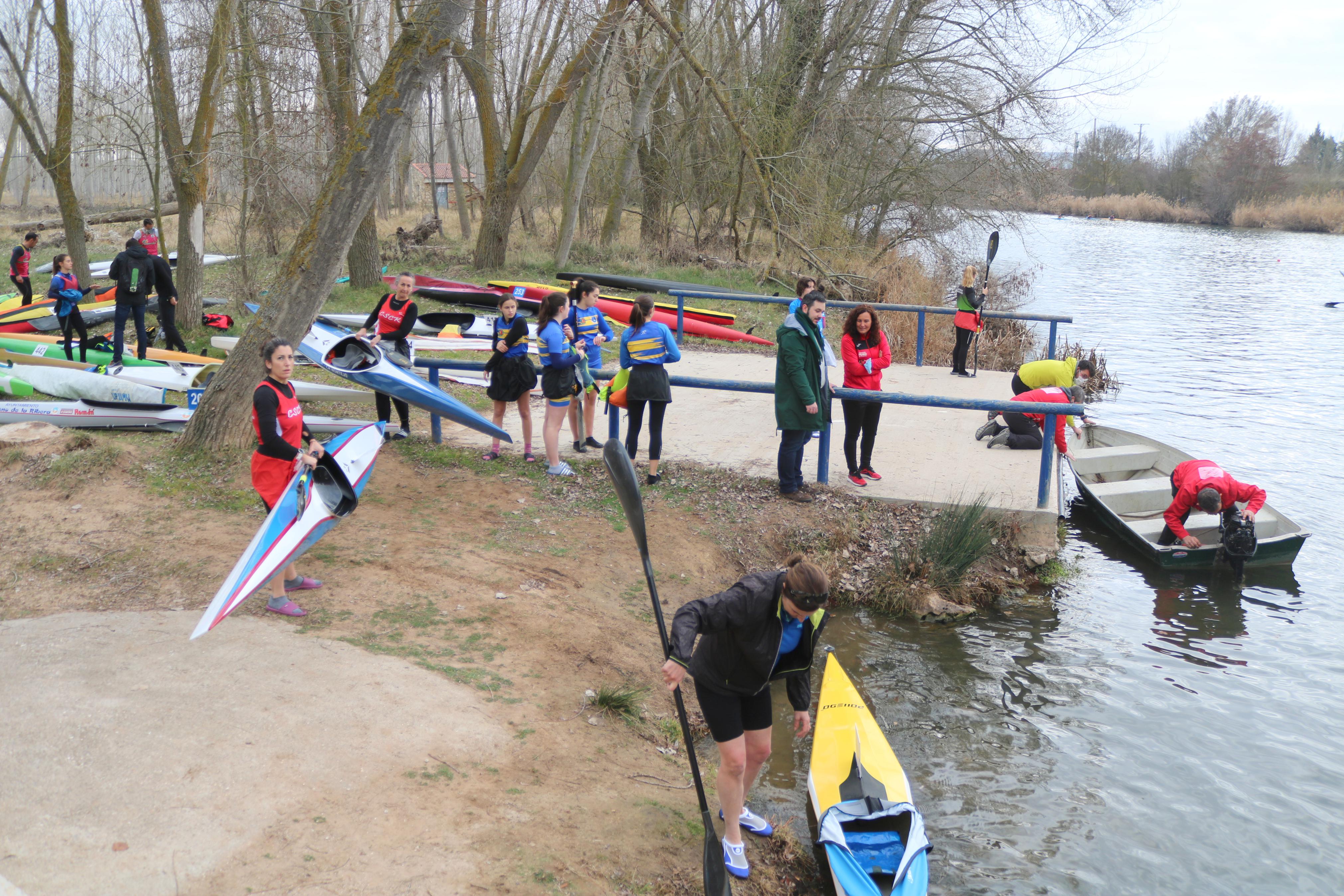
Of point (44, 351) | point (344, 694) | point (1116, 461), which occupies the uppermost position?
point (44, 351)

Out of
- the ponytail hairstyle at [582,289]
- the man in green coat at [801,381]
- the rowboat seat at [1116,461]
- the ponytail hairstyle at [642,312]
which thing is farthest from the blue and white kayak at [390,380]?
the rowboat seat at [1116,461]

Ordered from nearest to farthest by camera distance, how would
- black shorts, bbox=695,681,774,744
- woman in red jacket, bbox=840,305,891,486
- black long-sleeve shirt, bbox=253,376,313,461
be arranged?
black shorts, bbox=695,681,774,744 → black long-sleeve shirt, bbox=253,376,313,461 → woman in red jacket, bbox=840,305,891,486

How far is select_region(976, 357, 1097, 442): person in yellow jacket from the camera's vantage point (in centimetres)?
956

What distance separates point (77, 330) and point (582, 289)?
7.57 m

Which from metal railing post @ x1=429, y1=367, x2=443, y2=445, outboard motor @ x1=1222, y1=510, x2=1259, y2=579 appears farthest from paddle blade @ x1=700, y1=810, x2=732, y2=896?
outboard motor @ x1=1222, y1=510, x2=1259, y2=579

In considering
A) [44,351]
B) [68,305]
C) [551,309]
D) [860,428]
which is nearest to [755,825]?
[860,428]

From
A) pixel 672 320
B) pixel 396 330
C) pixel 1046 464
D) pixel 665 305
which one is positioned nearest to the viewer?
pixel 1046 464

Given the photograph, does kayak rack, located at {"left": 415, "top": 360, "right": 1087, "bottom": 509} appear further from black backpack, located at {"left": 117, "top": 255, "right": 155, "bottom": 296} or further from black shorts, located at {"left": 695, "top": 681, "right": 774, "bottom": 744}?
black backpack, located at {"left": 117, "top": 255, "right": 155, "bottom": 296}

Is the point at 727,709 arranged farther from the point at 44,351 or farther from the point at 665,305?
the point at 665,305

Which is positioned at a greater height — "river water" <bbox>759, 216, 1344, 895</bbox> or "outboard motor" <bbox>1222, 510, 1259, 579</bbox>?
"outboard motor" <bbox>1222, 510, 1259, 579</bbox>

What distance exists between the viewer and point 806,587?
363 cm

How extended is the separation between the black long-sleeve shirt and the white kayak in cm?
483

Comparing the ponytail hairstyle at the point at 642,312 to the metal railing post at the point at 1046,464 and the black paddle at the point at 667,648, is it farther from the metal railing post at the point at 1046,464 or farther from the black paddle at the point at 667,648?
the metal railing post at the point at 1046,464

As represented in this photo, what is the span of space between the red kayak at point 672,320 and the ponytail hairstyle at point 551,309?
6.12 meters
